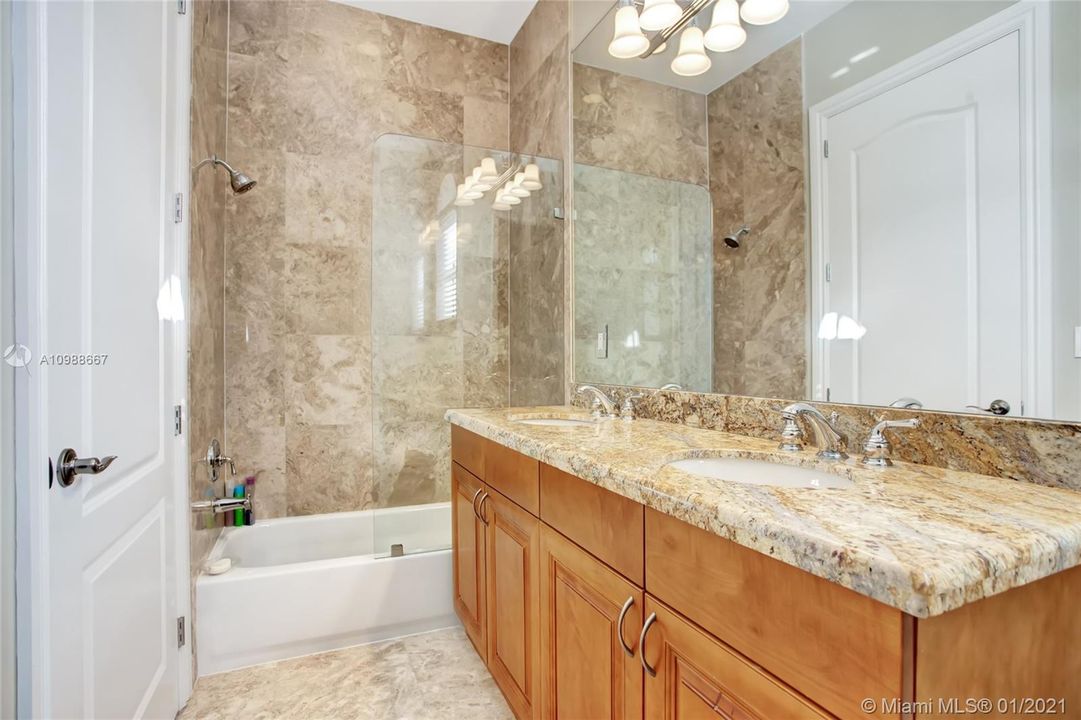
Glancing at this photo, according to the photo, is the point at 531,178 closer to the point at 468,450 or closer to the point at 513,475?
the point at 468,450

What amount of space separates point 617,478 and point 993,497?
53 centimetres

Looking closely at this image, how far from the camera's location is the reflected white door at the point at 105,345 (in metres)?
0.87

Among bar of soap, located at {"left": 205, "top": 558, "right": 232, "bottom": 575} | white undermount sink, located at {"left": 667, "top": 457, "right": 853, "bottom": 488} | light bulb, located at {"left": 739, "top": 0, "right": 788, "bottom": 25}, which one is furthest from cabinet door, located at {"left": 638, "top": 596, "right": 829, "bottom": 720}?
bar of soap, located at {"left": 205, "top": 558, "right": 232, "bottom": 575}

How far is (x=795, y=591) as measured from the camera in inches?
22.8

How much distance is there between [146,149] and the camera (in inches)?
51.6

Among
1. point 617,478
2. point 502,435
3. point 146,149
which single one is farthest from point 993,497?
point 146,149

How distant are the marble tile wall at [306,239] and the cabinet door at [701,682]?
5.61 ft

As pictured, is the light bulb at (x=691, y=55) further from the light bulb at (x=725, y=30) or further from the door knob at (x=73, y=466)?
the door knob at (x=73, y=466)

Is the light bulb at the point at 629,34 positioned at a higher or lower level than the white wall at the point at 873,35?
higher

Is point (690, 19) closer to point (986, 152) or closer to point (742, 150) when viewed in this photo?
point (742, 150)

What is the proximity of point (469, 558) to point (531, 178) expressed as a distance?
1734 mm

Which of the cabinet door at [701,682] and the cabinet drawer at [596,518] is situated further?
the cabinet drawer at [596,518]

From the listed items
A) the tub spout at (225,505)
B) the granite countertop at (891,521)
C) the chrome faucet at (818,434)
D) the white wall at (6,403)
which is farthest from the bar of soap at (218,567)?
the chrome faucet at (818,434)

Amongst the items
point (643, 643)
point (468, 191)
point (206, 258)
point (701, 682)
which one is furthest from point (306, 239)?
point (701, 682)
